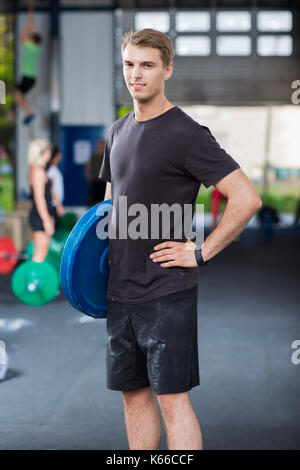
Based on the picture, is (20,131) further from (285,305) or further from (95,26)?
(285,305)

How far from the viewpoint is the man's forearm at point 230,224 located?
2.22 meters

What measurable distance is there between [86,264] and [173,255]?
36 centimetres

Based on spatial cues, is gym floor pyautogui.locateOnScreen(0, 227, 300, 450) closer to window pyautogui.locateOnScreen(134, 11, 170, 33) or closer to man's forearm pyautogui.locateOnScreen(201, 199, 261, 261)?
man's forearm pyautogui.locateOnScreen(201, 199, 261, 261)

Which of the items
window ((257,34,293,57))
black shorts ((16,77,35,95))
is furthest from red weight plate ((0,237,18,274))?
window ((257,34,293,57))

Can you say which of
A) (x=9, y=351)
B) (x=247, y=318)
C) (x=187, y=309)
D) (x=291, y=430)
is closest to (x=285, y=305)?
(x=247, y=318)

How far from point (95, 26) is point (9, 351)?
9463mm

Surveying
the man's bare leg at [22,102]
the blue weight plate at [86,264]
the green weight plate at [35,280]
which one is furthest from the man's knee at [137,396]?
the man's bare leg at [22,102]

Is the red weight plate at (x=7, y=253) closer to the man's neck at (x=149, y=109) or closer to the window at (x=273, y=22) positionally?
the man's neck at (x=149, y=109)

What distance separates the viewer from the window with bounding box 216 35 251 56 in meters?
13.6

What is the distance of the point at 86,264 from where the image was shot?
2.50m

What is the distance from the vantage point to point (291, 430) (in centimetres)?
338

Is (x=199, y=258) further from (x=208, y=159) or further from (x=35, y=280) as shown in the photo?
(x=35, y=280)

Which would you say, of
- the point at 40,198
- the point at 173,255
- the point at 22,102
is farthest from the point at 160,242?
the point at 22,102

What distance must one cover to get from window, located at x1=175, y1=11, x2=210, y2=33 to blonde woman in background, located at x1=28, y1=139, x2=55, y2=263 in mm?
7704
